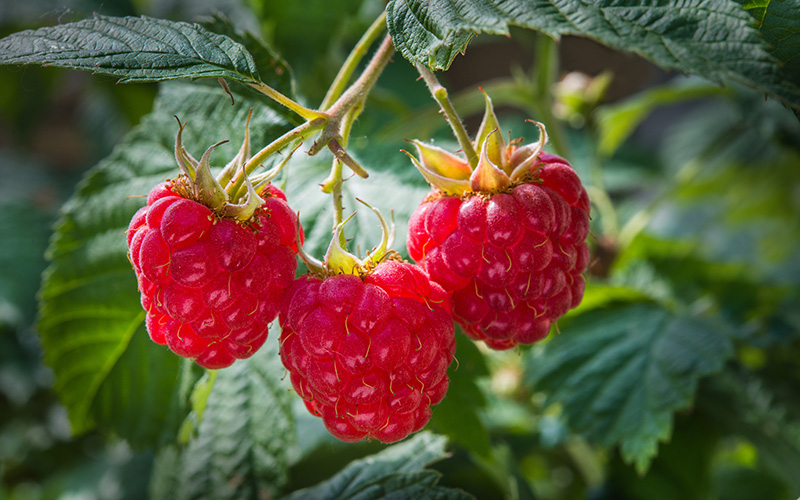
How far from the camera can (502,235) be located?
477mm

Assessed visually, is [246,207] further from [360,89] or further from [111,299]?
Result: [111,299]

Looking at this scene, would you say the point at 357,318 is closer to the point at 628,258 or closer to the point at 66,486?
the point at 628,258

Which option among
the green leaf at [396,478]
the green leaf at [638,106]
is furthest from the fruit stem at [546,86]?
the green leaf at [396,478]

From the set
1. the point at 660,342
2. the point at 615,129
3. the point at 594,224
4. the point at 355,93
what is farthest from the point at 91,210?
the point at 615,129

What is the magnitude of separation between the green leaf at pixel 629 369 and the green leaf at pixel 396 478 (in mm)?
251

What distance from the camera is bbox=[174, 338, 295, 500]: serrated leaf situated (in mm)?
729

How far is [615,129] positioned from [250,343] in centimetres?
105

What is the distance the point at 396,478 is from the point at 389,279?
28cm

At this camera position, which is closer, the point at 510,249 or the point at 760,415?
the point at 510,249

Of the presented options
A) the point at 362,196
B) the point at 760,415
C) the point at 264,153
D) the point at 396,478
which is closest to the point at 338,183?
the point at 264,153

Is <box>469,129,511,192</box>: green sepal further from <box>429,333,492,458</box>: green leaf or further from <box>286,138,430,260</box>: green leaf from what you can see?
<box>429,333,492,458</box>: green leaf

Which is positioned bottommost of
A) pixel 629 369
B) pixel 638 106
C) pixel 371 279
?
pixel 629 369

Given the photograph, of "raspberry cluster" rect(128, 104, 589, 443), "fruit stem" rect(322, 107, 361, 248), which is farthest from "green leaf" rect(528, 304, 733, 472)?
"fruit stem" rect(322, 107, 361, 248)

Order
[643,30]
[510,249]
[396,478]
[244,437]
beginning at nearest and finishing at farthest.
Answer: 1. [643,30]
2. [510,249]
3. [396,478]
4. [244,437]
